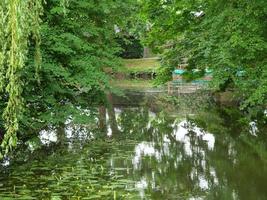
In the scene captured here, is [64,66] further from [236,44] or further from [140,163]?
[236,44]

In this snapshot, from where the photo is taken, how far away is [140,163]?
463 inches

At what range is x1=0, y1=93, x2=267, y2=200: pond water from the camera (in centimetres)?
929

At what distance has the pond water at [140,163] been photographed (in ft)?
30.5

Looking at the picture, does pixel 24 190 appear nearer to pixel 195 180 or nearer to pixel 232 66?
pixel 195 180

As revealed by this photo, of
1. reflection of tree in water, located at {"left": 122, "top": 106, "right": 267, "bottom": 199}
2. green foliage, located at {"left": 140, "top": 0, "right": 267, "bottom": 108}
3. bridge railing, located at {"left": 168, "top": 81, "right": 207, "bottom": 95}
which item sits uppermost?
bridge railing, located at {"left": 168, "top": 81, "right": 207, "bottom": 95}

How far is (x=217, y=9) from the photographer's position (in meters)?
13.0

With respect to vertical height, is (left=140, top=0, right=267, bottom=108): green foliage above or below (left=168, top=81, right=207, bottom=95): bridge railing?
below

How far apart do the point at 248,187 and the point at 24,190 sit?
15.2 feet

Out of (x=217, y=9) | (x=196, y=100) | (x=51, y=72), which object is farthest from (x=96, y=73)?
(x=196, y=100)

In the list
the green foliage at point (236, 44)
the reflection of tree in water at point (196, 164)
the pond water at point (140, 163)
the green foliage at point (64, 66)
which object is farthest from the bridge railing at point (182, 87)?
the green foliage at point (236, 44)

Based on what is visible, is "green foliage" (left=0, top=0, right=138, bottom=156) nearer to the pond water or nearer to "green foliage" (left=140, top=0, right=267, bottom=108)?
the pond water

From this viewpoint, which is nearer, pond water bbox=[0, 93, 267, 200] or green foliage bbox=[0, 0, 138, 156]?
pond water bbox=[0, 93, 267, 200]

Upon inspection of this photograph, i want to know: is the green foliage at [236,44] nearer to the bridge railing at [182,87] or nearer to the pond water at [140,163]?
the pond water at [140,163]

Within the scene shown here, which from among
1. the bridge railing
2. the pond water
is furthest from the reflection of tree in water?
the bridge railing
